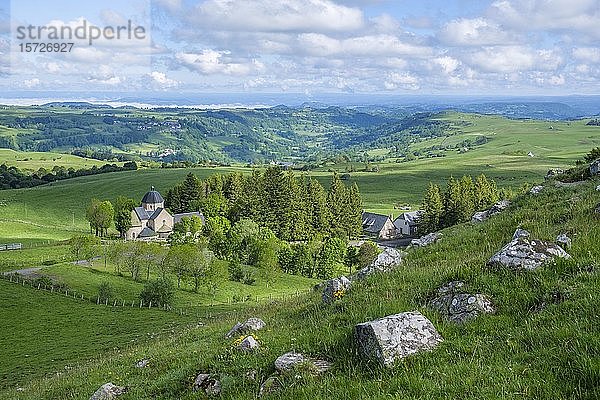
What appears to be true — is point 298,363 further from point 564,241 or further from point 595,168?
point 595,168

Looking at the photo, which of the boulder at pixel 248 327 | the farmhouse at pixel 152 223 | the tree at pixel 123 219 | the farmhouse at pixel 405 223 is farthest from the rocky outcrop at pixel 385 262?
the farmhouse at pixel 405 223

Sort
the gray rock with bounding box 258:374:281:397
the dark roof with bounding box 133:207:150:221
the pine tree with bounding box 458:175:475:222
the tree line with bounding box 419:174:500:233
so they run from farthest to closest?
the dark roof with bounding box 133:207:150:221 < the tree line with bounding box 419:174:500:233 < the pine tree with bounding box 458:175:475:222 < the gray rock with bounding box 258:374:281:397

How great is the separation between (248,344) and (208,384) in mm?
1659

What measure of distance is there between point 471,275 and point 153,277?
269 ft

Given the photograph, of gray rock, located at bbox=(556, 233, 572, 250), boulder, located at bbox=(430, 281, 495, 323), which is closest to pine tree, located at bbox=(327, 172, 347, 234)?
gray rock, located at bbox=(556, 233, 572, 250)

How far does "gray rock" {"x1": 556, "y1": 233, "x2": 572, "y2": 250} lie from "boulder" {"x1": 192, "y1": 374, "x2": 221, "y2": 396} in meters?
10.3

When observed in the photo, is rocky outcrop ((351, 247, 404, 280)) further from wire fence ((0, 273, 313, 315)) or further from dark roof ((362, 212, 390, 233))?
dark roof ((362, 212, 390, 233))

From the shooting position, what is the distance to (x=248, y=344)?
13562 mm

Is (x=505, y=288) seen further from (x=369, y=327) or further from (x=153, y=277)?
(x=153, y=277)

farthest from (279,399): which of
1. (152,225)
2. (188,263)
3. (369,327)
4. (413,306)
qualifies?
(152,225)

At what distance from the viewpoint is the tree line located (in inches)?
4246

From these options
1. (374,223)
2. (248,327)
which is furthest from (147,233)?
(248,327)

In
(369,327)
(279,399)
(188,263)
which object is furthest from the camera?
(188,263)

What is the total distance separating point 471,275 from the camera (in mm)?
13680
